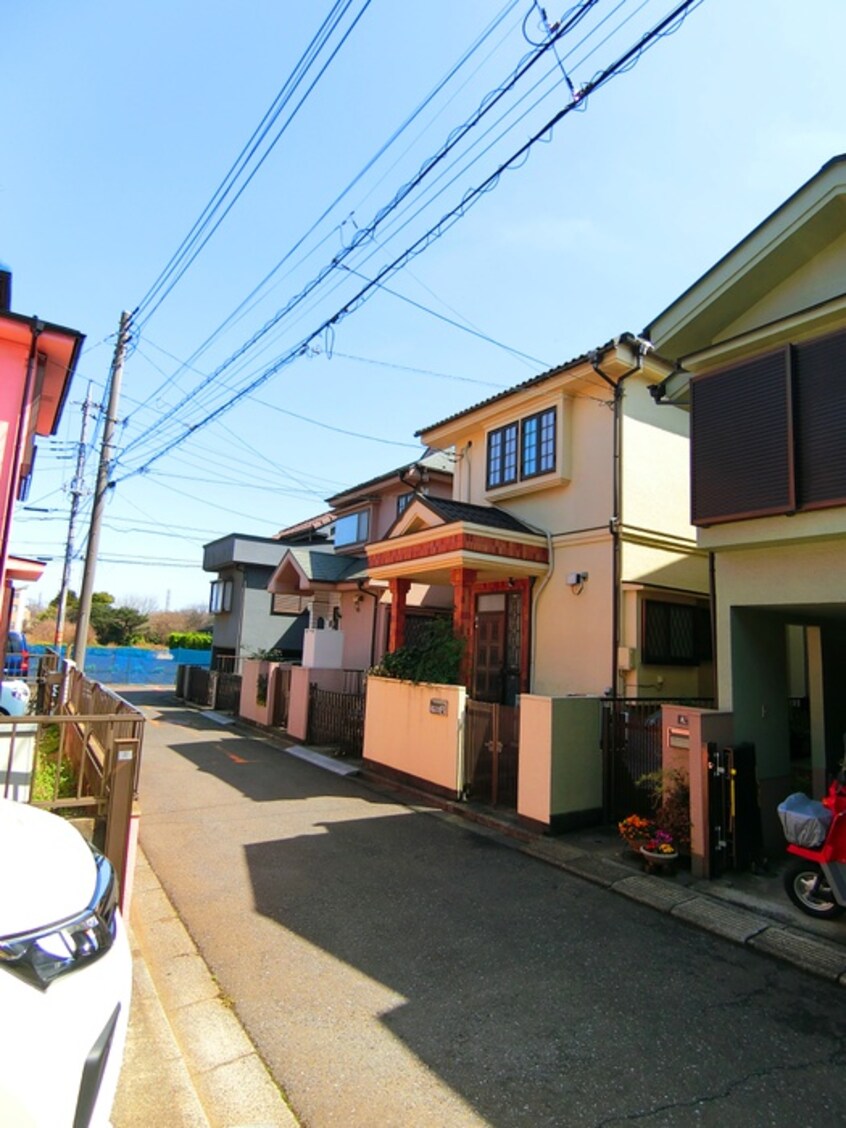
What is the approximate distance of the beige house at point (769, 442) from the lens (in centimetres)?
549

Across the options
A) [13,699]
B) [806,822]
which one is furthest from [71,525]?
[806,822]

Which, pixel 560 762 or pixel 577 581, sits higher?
pixel 577 581

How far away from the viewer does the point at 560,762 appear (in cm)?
682

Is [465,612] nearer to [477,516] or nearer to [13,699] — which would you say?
[477,516]

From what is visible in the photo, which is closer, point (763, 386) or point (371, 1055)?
point (371, 1055)

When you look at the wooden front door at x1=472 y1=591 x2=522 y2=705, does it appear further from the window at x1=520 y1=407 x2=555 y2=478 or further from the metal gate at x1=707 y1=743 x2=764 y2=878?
the metal gate at x1=707 y1=743 x2=764 y2=878

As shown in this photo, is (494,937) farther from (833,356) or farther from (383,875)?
(833,356)

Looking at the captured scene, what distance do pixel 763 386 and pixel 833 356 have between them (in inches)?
24.1

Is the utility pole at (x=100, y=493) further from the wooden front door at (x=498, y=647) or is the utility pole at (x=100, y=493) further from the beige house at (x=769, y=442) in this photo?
the beige house at (x=769, y=442)

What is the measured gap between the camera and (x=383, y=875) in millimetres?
5516

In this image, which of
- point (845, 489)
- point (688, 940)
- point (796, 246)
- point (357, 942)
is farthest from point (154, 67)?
point (688, 940)

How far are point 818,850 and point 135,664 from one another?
28.9m

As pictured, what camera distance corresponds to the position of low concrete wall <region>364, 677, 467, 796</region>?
26.7 ft

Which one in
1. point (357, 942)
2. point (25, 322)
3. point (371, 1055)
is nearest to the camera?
point (371, 1055)
